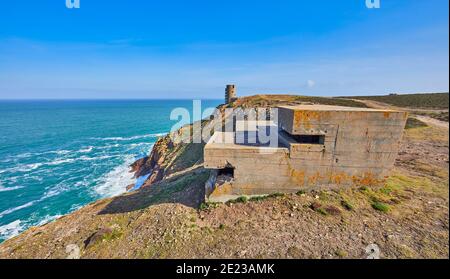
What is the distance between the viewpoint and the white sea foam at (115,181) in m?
24.2

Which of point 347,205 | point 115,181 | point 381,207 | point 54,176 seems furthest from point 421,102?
point 54,176

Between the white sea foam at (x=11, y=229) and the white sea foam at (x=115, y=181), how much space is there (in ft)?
22.7

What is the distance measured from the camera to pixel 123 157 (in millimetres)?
38000

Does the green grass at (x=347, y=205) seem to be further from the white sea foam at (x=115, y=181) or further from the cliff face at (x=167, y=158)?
the white sea foam at (x=115, y=181)

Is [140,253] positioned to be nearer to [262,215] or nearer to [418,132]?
[262,215]

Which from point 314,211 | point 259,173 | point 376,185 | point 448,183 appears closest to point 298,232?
point 314,211

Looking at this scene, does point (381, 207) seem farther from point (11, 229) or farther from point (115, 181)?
point (115, 181)

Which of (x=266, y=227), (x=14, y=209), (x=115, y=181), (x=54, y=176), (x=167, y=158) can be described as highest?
(x=266, y=227)

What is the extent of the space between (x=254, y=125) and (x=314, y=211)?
7844mm

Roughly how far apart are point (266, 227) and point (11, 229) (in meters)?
22.5

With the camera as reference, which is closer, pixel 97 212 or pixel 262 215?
pixel 262 215

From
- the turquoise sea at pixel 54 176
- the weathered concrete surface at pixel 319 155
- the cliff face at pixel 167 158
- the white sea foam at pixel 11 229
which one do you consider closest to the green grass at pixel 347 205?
the weathered concrete surface at pixel 319 155

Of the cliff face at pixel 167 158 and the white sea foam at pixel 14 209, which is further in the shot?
the cliff face at pixel 167 158

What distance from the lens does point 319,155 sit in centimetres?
980
